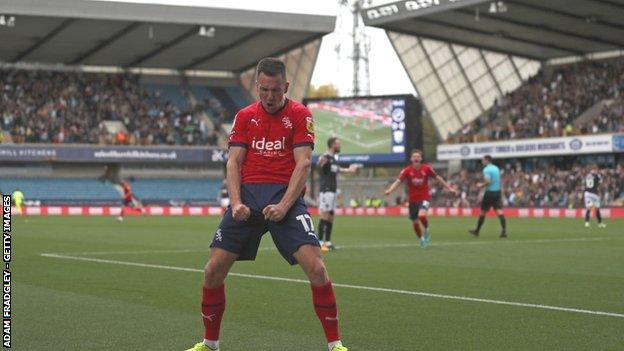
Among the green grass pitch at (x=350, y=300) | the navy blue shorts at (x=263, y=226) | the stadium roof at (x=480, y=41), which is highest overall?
the stadium roof at (x=480, y=41)

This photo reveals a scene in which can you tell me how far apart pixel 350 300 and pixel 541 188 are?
4610 cm

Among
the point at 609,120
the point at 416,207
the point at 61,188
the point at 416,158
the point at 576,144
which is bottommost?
the point at 416,207

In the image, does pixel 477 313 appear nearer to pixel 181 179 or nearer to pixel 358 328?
pixel 358 328

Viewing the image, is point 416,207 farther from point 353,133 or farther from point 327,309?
point 353,133

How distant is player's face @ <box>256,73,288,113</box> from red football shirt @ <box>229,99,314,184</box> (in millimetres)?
137

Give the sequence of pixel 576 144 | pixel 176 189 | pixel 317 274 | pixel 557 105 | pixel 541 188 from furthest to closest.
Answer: pixel 176 189, pixel 557 105, pixel 541 188, pixel 576 144, pixel 317 274

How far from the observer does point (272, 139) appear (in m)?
7.46

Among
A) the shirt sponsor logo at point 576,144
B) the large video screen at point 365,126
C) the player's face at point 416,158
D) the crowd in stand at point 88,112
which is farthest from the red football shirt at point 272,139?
A: the crowd in stand at point 88,112

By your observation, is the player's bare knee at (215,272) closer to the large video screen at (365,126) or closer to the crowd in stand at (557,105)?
the large video screen at (365,126)

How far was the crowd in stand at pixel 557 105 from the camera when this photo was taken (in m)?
56.4

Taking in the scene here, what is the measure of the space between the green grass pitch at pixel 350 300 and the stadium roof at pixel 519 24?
32905mm

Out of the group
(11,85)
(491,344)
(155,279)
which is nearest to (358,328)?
(491,344)

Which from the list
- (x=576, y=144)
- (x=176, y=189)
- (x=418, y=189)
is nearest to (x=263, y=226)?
(x=418, y=189)

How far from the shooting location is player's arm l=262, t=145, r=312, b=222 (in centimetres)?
719
